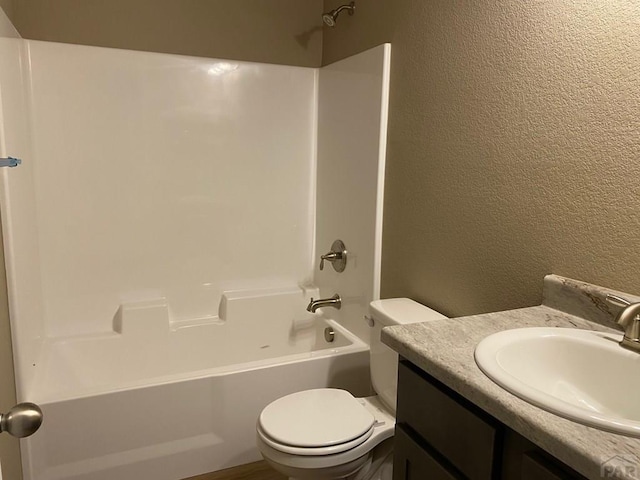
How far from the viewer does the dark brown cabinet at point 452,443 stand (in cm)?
75

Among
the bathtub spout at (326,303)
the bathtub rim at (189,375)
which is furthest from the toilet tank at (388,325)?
the bathtub spout at (326,303)

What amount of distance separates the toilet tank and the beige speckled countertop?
19.3 inches

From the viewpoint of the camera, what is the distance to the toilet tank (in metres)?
1.65

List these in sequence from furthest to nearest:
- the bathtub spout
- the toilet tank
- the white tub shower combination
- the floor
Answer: the bathtub spout → the floor → the white tub shower combination → the toilet tank

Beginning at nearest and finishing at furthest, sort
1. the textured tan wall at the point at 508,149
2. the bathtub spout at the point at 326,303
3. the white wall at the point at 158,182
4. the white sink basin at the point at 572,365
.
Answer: the white sink basin at the point at 572,365 < the textured tan wall at the point at 508,149 < the white wall at the point at 158,182 < the bathtub spout at the point at 326,303

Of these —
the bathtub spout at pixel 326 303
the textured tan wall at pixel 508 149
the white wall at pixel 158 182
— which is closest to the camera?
the textured tan wall at pixel 508 149

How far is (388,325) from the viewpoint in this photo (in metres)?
1.69

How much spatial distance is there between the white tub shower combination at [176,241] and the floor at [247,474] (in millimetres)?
47

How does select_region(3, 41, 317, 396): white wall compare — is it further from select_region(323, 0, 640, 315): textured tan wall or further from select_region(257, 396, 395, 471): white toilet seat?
select_region(257, 396, 395, 471): white toilet seat

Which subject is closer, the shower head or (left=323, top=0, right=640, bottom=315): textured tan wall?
(left=323, top=0, right=640, bottom=315): textured tan wall

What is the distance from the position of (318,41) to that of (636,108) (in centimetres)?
196

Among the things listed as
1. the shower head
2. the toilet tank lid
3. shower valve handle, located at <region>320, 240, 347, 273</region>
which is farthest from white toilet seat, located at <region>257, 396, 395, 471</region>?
the shower head

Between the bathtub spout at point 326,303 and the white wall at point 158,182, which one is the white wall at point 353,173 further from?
the white wall at point 158,182

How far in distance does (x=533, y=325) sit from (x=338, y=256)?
54.5 inches
